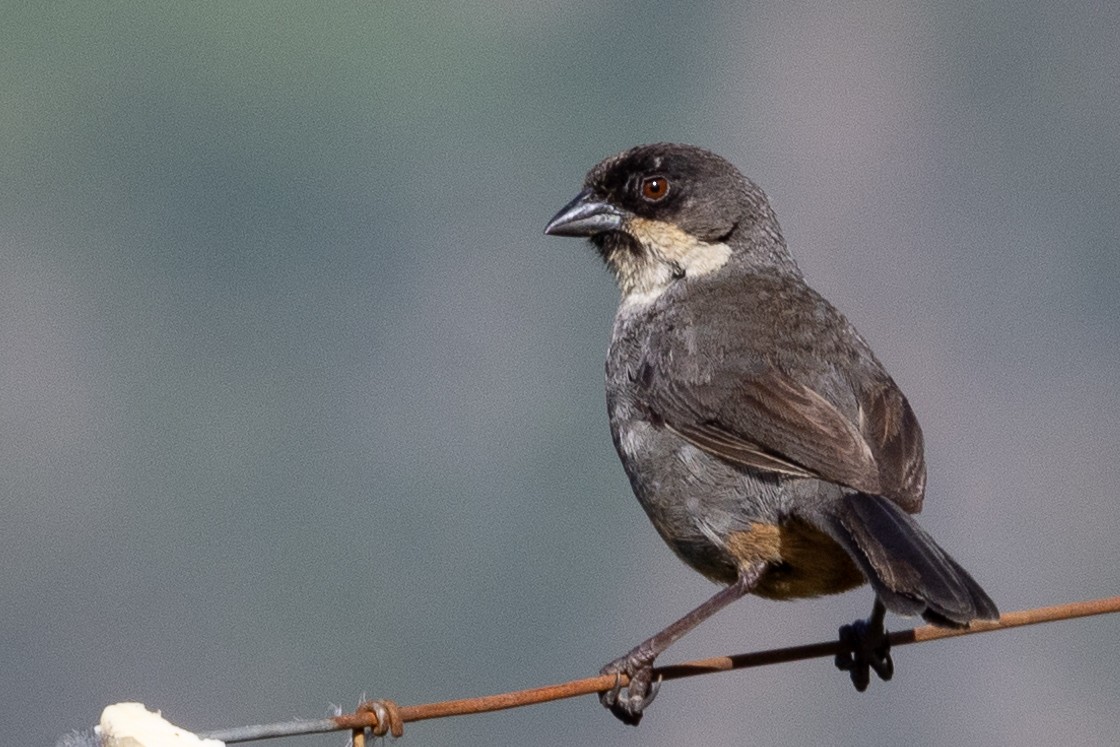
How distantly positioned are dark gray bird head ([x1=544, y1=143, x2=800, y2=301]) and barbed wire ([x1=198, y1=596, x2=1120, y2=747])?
183 centimetres

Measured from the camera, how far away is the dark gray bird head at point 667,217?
579 centimetres

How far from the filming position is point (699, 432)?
4816 mm

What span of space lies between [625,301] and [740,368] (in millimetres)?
919

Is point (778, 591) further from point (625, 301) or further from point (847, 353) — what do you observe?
point (625, 301)

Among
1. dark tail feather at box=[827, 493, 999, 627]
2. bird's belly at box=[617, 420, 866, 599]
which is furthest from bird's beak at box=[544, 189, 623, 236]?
dark tail feather at box=[827, 493, 999, 627]

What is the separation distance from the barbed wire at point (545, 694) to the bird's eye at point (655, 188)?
2.06 metres

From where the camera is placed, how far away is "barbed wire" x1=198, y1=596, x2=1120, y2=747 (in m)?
2.97

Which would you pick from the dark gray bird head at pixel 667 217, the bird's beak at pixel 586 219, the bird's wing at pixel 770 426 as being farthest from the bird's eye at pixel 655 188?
the bird's wing at pixel 770 426

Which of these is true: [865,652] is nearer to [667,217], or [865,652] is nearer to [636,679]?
[636,679]

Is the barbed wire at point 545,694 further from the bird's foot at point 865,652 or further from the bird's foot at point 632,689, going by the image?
the bird's foot at point 865,652

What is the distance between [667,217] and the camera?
5.85 meters

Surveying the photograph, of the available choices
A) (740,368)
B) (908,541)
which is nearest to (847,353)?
(740,368)

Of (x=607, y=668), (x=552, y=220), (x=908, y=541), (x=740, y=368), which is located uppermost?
(x=552, y=220)

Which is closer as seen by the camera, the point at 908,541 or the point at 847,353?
the point at 908,541
